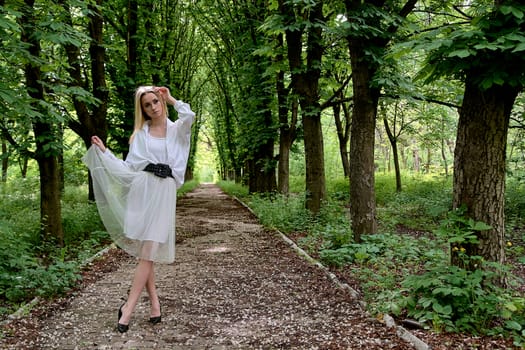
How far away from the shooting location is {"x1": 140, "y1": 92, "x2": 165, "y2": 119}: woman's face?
438 cm

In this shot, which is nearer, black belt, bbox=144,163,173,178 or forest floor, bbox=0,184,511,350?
forest floor, bbox=0,184,511,350

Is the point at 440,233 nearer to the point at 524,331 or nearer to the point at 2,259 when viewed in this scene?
the point at 524,331

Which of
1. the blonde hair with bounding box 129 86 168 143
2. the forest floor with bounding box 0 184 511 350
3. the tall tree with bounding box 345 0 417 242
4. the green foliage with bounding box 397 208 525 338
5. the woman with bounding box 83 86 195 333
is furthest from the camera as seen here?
the tall tree with bounding box 345 0 417 242

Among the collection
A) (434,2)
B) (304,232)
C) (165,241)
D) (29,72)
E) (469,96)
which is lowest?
(304,232)

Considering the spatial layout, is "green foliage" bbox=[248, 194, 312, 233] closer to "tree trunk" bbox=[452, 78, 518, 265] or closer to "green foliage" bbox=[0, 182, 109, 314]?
"green foliage" bbox=[0, 182, 109, 314]

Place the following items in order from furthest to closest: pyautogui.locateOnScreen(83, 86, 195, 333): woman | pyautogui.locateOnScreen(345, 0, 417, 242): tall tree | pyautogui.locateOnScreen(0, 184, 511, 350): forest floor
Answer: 1. pyautogui.locateOnScreen(345, 0, 417, 242): tall tree
2. pyautogui.locateOnScreen(83, 86, 195, 333): woman
3. pyautogui.locateOnScreen(0, 184, 511, 350): forest floor

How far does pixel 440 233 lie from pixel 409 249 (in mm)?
2194

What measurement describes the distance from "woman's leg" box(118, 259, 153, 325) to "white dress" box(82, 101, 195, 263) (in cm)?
8

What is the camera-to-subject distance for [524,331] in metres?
3.25

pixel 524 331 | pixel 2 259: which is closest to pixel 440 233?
pixel 524 331

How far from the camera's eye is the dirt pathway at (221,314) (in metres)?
3.82

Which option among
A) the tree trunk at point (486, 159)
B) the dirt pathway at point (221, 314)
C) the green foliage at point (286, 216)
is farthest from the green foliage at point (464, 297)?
the green foliage at point (286, 216)

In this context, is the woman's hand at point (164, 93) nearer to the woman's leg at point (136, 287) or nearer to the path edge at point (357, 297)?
the woman's leg at point (136, 287)

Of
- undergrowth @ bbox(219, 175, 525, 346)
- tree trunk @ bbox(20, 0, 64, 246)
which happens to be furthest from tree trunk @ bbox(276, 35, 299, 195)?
tree trunk @ bbox(20, 0, 64, 246)
